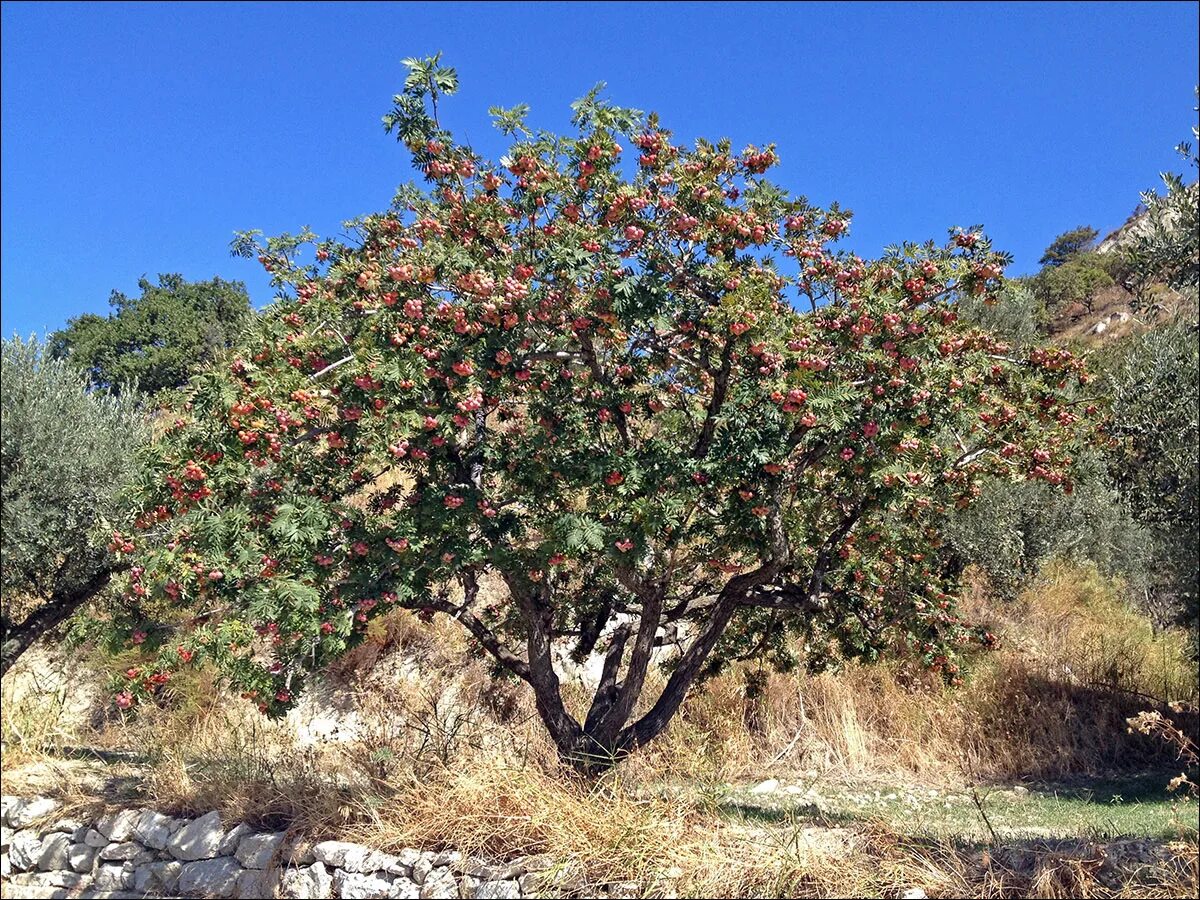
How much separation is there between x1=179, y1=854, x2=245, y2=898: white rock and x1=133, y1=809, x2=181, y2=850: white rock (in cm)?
39

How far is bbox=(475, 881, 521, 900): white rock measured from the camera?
5.67 m

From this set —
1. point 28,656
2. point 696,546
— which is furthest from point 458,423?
point 28,656

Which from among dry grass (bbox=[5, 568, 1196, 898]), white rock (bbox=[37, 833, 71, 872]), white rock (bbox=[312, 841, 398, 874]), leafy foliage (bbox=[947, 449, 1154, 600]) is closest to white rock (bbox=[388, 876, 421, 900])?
white rock (bbox=[312, 841, 398, 874])

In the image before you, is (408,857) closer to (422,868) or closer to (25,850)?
(422,868)

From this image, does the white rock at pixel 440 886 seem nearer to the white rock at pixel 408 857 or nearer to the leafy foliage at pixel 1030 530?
the white rock at pixel 408 857

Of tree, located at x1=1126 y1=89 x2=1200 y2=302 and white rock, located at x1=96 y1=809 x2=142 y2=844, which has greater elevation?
tree, located at x1=1126 y1=89 x2=1200 y2=302

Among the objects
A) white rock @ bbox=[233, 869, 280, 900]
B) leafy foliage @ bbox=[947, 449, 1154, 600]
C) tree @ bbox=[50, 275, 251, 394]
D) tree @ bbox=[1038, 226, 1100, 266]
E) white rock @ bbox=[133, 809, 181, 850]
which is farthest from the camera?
tree @ bbox=[1038, 226, 1100, 266]

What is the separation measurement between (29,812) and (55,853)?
0.53 meters

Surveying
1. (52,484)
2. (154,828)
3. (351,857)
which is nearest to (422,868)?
(351,857)

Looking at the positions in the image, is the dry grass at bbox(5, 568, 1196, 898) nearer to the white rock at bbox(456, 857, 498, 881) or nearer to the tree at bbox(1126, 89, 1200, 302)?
the white rock at bbox(456, 857, 498, 881)

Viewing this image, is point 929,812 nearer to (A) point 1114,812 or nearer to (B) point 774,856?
(A) point 1114,812

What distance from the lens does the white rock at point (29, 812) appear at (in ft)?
27.2

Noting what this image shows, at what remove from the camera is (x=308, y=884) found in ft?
21.5

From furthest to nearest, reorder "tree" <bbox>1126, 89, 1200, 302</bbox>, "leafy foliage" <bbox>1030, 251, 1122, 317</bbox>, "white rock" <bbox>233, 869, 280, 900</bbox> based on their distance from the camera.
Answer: "leafy foliage" <bbox>1030, 251, 1122, 317</bbox>, "white rock" <bbox>233, 869, 280, 900</bbox>, "tree" <bbox>1126, 89, 1200, 302</bbox>
